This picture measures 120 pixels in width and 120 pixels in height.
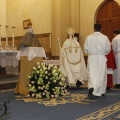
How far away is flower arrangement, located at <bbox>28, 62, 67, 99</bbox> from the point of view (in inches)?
259

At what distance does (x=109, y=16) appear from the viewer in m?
12.0

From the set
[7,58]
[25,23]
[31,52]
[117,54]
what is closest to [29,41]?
[31,52]

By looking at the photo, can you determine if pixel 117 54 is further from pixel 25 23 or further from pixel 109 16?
pixel 25 23

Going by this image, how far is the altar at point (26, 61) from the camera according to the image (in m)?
6.96

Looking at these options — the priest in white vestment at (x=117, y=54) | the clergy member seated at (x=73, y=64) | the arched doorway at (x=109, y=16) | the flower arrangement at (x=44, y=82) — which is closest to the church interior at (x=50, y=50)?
the arched doorway at (x=109, y=16)

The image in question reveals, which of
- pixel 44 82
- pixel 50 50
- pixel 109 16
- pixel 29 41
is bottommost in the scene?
pixel 44 82

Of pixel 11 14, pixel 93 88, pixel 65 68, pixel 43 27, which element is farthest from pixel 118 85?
pixel 11 14

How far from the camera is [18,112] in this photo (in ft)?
16.7

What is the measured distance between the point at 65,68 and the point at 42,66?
1738mm

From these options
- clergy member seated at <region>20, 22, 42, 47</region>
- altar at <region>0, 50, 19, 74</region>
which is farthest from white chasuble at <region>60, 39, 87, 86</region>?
altar at <region>0, 50, 19, 74</region>

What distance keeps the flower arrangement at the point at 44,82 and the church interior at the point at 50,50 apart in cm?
17

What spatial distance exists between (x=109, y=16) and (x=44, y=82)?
633 cm

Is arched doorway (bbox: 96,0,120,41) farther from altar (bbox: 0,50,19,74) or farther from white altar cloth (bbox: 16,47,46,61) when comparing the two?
white altar cloth (bbox: 16,47,46,61)

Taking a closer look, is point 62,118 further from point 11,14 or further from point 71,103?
point 11,14
